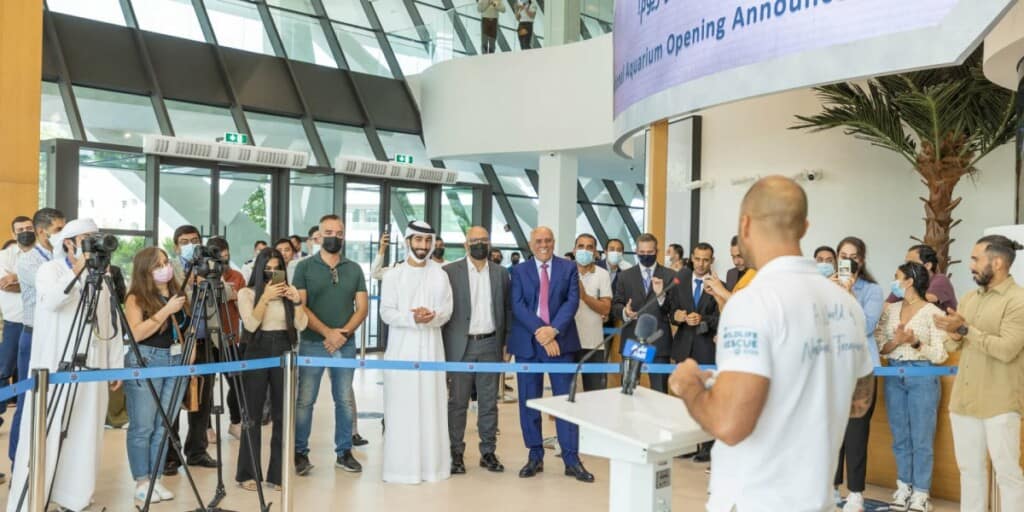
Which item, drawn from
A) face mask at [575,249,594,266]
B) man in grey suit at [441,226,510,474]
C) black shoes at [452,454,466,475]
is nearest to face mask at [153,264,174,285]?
man in grey suit at [441,226,510,474]

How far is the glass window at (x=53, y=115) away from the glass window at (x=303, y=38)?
3.69 m

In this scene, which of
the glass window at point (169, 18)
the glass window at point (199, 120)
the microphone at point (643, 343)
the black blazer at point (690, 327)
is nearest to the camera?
the microphone at point (643, 343)

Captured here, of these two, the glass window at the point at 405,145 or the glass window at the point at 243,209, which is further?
the glass window at the point at 405,145

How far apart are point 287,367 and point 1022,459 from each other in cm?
384

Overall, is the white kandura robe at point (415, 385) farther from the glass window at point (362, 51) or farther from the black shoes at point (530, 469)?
the glass window at point (362, 51)

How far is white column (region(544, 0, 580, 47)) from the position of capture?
14.5 m

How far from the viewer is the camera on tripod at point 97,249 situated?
173 inches

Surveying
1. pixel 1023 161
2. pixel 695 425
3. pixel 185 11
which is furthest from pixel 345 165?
pixel 695 425

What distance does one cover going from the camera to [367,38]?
600 inches

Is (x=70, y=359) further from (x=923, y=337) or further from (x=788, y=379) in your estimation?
(x=923, y=337)

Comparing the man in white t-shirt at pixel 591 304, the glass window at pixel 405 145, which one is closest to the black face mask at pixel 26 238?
the man in white t-shirt at pixel 591 304

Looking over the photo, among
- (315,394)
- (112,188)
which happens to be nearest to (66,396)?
(315,394)

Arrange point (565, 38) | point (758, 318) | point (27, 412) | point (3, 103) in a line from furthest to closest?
point (565, 38) < point (3, 103) < point (27, 412) < point (758, 318)

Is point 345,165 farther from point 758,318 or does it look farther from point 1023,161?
point 758,318
